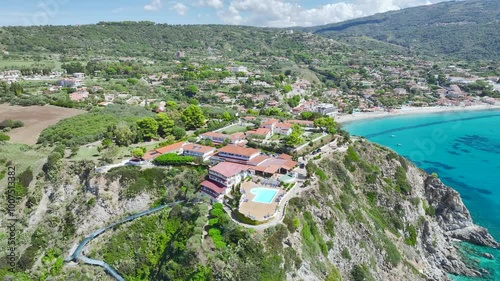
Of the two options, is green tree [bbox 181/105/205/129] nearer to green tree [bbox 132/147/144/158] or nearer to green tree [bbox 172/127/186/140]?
green tree [bbox 172/127/186/140]

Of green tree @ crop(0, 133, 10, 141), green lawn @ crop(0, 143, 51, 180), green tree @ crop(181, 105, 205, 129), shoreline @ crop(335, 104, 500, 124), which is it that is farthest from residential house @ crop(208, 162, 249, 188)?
shoreline @ crop(335, 104, 500, 124)

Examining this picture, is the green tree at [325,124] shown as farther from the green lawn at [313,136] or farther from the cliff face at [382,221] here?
the cliff face at [382,221]

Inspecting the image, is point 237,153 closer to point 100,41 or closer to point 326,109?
point 326,109

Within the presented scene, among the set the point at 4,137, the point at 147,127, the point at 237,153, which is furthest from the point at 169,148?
the point at 4,137

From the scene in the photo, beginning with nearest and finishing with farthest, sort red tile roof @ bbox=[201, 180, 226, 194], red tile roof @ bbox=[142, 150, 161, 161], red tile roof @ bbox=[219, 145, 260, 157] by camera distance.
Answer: red tile roof @ bbox=[201, 180, 226, 194] < red tile roof @ bbox=[219, 145, 260, 157] < red tile roof @ bbox=[142, 150, 161, 161]

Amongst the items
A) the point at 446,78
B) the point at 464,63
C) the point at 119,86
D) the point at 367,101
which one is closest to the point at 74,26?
the point at 119,86

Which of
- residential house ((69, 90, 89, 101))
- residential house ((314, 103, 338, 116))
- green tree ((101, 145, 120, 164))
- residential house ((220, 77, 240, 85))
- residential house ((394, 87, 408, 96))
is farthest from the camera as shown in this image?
residential house ((394, 87, 408, 96))

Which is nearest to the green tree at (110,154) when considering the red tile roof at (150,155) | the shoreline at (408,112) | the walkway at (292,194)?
the red tile roof at (150,155)
